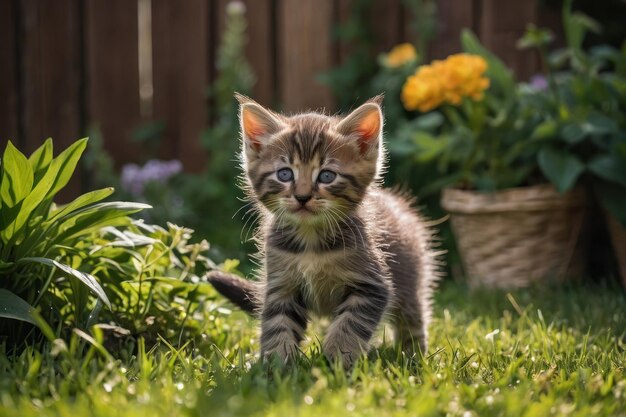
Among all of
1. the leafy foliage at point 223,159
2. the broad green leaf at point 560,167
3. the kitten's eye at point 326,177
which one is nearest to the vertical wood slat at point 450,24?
the leafy foliage at point 223,159

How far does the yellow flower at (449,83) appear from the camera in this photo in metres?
4.12

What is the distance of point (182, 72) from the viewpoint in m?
6.05

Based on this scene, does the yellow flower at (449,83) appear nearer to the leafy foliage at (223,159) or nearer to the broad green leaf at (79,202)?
the leafy foliage at (223,159)

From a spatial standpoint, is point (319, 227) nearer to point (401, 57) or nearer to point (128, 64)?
point (401, 57)

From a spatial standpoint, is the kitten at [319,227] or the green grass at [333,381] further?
the kitten at [319,227]

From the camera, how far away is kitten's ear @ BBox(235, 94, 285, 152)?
2725 millimetres

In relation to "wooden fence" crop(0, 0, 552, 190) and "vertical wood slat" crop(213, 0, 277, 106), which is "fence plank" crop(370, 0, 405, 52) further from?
"vertical wood slat" crop(213, 0, 277, 106)

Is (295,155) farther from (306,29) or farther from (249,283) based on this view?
(306,29)

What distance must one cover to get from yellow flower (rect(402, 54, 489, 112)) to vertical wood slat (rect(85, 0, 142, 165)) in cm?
266

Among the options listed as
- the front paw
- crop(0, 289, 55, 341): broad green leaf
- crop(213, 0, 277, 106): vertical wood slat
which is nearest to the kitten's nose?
the front paw

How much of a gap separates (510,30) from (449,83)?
1204 mm

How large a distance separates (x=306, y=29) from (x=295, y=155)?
10.8ft

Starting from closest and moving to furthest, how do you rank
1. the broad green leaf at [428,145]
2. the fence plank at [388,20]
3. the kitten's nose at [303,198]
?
1. the kitten's nose at [303,198]
2. the broad green leaf at [428,145]
3. the fence plank at [388,20]

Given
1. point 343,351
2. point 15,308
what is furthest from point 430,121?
point 15,308
